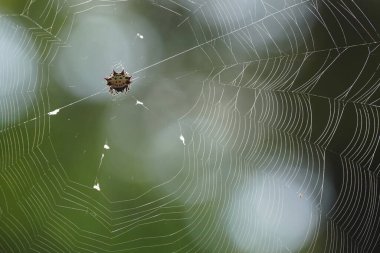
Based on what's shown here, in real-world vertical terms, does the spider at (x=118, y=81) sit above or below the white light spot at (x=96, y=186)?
above

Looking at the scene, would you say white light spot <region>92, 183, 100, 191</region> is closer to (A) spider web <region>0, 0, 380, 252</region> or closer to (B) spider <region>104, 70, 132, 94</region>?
(A) spider web <region>0, 0, 380, 252</region>

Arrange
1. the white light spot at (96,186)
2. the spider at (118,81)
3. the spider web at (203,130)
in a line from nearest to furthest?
1. the spider web at (203,130)
2. the white light spot at (96,186)
3. the spider at (118,81)

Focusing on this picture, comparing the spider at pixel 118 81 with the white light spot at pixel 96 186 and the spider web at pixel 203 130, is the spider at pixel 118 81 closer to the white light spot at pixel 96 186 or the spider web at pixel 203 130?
the spider web at pixel 203 130

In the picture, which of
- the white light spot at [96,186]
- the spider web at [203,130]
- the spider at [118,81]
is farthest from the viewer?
the spider at [118,81]

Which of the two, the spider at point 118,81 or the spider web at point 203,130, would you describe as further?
the spider at point 118,81

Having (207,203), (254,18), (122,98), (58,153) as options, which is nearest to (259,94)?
(254,18)

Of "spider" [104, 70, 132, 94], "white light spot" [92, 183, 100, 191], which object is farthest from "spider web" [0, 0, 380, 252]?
"spider" [104, 70, 132, 94]

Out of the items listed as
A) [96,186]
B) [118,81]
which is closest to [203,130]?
[118,81]

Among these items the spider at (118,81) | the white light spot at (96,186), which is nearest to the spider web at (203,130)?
the white light spot at (96,186)
